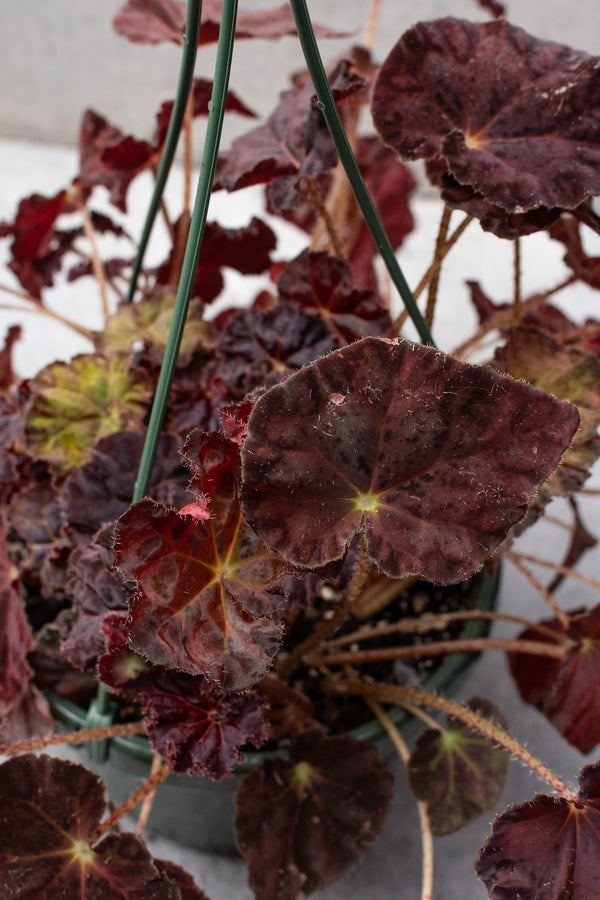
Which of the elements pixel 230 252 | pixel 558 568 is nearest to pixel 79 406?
pixel 230 252

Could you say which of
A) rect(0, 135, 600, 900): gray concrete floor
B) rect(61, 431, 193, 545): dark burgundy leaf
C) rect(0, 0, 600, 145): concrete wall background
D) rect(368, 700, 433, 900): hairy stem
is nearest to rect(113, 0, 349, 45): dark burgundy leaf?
rect(0, 135, 600, 900): gray concrete floor

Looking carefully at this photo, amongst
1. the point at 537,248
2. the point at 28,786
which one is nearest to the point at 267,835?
the point at 28,786

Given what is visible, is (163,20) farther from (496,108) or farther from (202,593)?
(202,593)

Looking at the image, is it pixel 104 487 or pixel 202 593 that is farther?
pixel 104 487

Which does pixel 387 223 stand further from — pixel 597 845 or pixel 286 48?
pixel 286 48

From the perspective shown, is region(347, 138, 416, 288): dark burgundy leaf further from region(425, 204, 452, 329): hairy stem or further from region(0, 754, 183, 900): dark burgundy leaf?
region(0, 754, 183, 900): dark burgundy leaf
